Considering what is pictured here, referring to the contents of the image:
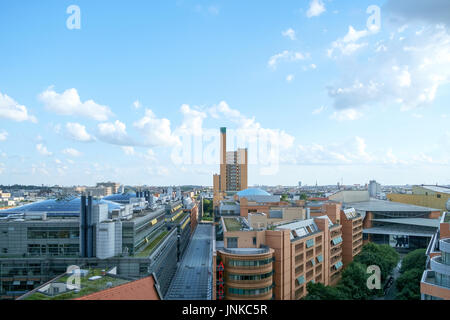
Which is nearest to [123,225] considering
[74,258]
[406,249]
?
[74,258]

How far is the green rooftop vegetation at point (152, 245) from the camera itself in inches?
650

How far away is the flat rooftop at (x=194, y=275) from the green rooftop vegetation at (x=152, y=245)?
3782mm

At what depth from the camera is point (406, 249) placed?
32.5 m

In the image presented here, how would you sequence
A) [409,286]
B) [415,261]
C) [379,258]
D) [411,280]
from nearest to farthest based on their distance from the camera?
[409,286]
[411,280]
[415,261]
[379,258]

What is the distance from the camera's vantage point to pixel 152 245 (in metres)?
19.7

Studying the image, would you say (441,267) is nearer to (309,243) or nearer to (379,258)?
(309,243)

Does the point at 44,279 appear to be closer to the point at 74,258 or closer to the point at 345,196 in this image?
the point at 74,258

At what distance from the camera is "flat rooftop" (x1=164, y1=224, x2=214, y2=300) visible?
2127cm

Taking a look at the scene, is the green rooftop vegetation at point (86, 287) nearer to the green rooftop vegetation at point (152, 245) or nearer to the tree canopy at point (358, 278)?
the green rooftop vegetation at point (152, 245)

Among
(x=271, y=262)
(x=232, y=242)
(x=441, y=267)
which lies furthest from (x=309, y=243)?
(x=441, y=267)

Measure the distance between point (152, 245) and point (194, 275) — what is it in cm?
841

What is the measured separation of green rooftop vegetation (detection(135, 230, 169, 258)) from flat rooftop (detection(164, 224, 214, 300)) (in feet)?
12.4

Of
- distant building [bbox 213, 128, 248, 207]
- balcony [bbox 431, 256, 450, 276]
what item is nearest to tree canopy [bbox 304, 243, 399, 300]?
balcony [bbox 431, 256, 450, 276]
